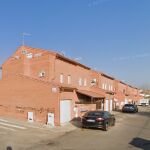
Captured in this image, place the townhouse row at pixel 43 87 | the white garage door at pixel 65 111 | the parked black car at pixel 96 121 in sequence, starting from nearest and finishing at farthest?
the parked black car at pixel 96 121 < the townhouse row at pixel 43 87 < the white garage door at pixel 65 111

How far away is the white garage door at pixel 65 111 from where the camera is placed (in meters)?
26.7

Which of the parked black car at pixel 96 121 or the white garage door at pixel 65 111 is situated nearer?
the parked black car at pixel 96 121

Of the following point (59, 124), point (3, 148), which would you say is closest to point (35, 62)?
point (59, 124)

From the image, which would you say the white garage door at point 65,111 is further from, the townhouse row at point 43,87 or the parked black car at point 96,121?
the parked black car at point 96,121

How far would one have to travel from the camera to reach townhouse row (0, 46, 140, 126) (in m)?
26.5

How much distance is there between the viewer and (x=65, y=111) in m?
27.8

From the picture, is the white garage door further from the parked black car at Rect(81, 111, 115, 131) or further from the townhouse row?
the parked black car at Rect(81, 111, 115, 131)

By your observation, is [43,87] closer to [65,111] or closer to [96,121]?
[65,111]

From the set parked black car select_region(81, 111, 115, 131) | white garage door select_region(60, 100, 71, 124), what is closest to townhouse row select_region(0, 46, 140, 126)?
white garage door select_region(60, 100, 71, 124)

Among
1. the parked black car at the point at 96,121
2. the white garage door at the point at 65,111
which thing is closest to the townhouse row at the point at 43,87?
the white garage door at the point at 65,111

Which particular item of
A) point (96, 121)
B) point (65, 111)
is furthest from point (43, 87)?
point (96, 121)

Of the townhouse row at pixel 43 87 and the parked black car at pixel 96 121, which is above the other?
the townhouse row at pixel 43 87

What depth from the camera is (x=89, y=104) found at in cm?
3778

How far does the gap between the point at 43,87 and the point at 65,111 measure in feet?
9.83
